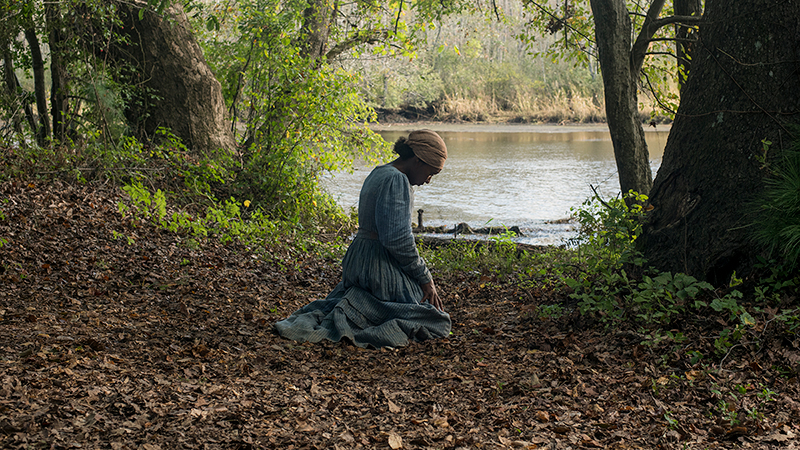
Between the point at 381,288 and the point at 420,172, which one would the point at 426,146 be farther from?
the point at 381,288

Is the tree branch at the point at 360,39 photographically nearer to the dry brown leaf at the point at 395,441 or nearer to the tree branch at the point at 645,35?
the tree branch at the point at 645,35

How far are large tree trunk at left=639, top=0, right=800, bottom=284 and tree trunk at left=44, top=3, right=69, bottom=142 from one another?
7683mm

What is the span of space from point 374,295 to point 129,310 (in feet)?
6.07

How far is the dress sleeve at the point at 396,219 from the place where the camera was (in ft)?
13.4

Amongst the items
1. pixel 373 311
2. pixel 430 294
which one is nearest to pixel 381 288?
pixel 373 311

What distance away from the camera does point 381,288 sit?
4227mm

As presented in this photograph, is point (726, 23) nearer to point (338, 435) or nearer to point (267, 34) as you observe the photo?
point (338, 435)

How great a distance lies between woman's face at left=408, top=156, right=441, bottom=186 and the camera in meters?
4.25

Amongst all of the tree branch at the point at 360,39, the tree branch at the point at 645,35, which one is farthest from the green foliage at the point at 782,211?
the tree branch at the point at 360,39

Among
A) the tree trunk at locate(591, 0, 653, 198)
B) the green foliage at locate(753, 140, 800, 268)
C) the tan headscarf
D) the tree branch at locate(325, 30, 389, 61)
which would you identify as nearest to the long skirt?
the tan headscarf

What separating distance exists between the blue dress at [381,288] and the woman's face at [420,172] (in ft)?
0.54

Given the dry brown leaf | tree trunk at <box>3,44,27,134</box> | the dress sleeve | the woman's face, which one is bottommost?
the dry brown leaf

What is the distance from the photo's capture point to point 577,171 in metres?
19.2

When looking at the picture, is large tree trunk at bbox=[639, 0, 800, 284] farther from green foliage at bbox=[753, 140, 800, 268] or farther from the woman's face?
the woman's face
